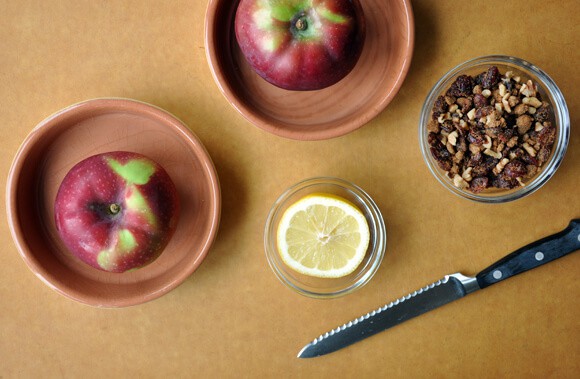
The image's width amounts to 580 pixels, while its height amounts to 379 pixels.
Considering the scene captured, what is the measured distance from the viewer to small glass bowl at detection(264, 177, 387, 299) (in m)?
1.05

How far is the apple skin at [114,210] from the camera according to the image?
0.88m

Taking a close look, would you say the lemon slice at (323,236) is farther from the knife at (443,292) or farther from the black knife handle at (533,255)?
the black knife handle at (533,255)

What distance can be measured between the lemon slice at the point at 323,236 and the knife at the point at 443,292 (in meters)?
0.12

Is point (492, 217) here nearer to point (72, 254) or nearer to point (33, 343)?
point (72, 254)

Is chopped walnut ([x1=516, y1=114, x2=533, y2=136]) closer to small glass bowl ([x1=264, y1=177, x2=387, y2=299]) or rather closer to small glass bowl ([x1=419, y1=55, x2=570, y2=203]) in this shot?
small glass bowl ([x1=419, y1=55, x2=570, y2=203])

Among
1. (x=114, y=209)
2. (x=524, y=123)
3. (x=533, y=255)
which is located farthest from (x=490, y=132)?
(x=114, y=209)

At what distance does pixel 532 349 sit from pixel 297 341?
1.53ft

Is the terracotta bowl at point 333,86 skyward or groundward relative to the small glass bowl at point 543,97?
skyward

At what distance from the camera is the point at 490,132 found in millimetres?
941

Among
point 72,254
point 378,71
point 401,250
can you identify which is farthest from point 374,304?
point 72,254

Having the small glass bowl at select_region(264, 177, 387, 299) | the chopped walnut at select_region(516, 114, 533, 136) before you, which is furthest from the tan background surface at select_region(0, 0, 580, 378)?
the chopped walnut at select_region(516, 114, 533, 136)

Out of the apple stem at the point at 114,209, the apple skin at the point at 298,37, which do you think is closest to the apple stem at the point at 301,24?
the apple skin at the point at 298,37

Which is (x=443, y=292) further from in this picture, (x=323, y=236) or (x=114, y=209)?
(x=114, y=209)

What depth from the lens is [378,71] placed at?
1012 mm
